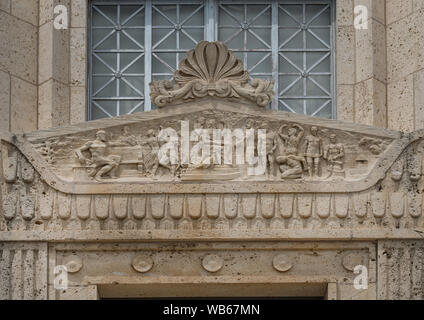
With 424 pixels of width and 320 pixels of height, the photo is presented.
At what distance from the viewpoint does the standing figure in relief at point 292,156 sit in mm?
17312

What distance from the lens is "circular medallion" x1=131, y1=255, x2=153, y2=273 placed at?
1709 centimetres

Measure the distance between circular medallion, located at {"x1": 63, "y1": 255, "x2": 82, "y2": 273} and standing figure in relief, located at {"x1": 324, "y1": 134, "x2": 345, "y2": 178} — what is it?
3.34 m

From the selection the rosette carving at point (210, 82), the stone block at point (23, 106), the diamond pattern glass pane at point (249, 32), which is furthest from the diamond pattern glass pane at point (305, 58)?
the stone block at point (23, 106)

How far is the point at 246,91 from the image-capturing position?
17.5 meters

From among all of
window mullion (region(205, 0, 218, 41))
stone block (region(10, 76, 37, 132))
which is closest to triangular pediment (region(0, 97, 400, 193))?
stone block (region(10, 76, 37, 132))

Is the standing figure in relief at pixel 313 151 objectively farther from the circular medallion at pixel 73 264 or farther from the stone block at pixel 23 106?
the stone block at pixel 23 106

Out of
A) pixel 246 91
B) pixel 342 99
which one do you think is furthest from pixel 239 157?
pixel 342 99

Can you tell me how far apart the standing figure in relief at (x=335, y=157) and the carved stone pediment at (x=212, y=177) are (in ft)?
0.04

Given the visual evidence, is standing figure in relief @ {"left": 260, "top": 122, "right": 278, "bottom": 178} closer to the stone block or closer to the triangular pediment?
the triangular pediment

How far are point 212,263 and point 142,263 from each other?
864mm

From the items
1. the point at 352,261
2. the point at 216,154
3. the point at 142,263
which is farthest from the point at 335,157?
the point at 142,263

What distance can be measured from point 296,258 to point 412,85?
3087 millimetres

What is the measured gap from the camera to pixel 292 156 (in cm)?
1736

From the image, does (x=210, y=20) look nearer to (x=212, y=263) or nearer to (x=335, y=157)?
(x=335, y=157)
